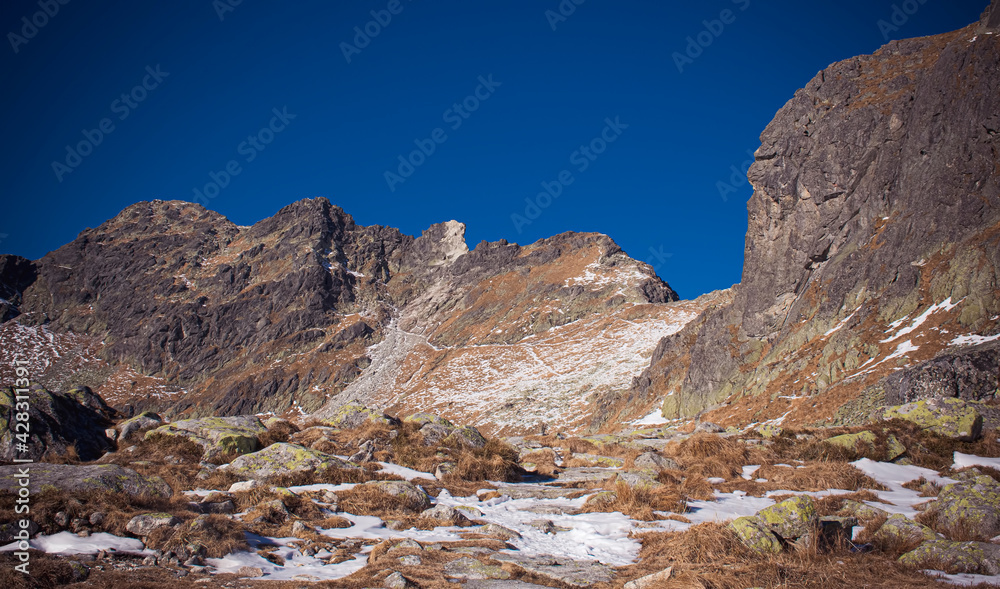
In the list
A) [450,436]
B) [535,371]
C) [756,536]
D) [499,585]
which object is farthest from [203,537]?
[535,371]

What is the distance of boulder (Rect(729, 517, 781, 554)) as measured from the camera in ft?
21.3

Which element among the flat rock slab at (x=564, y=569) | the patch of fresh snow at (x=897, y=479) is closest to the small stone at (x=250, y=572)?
the flat rock slab at (x=564, y=569)

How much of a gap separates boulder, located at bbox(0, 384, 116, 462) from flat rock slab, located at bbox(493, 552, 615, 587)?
11.4m

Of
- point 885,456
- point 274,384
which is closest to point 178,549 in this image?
point 885,456

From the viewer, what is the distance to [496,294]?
139750 mm

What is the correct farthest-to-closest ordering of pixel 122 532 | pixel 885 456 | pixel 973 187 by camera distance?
pixel 973 187, pixel 885 456, pixel 122 532

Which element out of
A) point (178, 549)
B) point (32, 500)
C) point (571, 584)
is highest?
point (32, 500)

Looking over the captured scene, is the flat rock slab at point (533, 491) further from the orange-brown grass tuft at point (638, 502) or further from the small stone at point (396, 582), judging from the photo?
the small stone at point (396, 582)

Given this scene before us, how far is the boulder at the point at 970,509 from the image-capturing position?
6.86m

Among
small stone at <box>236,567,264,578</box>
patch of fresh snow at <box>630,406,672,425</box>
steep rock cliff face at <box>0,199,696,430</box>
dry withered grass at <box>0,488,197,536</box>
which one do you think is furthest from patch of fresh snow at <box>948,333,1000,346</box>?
steep rock cliff face at <box>0,199,696,430</box>

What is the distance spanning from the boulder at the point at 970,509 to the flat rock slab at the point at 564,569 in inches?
206

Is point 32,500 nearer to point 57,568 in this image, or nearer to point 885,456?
point 57,568

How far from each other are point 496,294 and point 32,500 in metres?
133

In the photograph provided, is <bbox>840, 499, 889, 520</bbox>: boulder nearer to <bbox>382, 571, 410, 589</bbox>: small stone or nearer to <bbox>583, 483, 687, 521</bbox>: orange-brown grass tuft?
<bbox>583, 483, 687, 521</bbox>: orange-brown grass tuft
